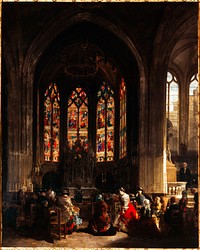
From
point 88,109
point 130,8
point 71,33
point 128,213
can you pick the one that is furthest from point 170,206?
point 88,109

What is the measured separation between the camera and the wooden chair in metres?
16.8

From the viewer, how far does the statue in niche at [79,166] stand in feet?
105

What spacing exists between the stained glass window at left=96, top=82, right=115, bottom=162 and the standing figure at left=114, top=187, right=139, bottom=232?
1446cm

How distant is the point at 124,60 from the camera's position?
26781 mm

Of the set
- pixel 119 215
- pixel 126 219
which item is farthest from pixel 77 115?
pixel 126 219

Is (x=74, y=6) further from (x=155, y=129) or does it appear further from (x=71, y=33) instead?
(x=155, y=129)

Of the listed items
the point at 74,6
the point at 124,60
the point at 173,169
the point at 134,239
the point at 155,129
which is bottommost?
the point at 134,239

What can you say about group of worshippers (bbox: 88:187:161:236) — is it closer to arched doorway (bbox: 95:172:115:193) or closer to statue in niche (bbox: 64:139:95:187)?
statue in niche (bbox: 64:139:95:187)

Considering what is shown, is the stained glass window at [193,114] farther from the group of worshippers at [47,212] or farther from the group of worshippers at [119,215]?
the group of worshippers at [47,212]

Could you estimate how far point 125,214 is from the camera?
60.5 feet

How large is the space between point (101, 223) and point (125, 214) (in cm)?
122

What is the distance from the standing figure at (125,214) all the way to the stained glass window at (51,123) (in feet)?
48.7

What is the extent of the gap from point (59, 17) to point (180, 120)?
9.55 metres

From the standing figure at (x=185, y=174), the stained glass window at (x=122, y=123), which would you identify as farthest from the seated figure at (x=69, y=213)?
the stained glass window at (x=122, y=123)
